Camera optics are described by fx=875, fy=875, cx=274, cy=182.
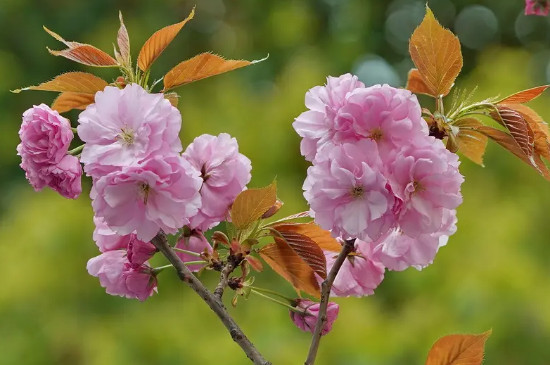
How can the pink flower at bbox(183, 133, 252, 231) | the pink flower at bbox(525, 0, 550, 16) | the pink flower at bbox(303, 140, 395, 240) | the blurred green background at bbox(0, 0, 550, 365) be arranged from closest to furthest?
the pink flower at bbox(303, 140, 395, 240) < the pink flower at bbox(183, 133, 252, 231) < the pink flower at bbox(525, 0, 550, 16) < the blurred green background at bbox(0, 0, 550, 365)

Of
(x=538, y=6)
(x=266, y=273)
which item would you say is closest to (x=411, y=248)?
(x=538, y=6)

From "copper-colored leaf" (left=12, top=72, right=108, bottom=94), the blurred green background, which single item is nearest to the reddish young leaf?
"copper-colored leaf" (left=12, top=72, right=108, bottom=94)

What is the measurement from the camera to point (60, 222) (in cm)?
308

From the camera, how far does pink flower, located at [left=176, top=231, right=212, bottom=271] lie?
767 mm

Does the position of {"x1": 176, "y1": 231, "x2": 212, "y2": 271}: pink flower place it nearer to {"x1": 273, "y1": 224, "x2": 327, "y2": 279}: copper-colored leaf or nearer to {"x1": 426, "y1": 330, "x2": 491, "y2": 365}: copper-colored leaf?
{"x1": 273, "y1": 224, "x2": 327, "y2": 279}: copper-colored leaf

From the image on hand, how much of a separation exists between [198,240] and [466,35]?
4.41 m

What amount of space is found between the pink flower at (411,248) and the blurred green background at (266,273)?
166 cm

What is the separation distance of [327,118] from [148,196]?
15 cm

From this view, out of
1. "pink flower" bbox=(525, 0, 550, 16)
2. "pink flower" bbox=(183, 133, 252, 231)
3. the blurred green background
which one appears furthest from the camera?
the blurred green background

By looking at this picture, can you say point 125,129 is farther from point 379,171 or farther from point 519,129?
point 519,129

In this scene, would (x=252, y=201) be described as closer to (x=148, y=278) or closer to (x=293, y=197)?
(x=148, y=278)

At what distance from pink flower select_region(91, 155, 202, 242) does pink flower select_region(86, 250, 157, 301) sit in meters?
0.09

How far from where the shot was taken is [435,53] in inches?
28.6

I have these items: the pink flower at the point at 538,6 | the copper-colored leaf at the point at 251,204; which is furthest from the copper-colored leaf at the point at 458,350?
the pink flower at the point at 538,6
